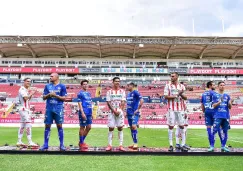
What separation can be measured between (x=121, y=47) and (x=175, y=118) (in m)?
34.7

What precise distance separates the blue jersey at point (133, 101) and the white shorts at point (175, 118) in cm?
116

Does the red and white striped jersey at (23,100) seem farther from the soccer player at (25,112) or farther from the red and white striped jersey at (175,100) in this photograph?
the red and white striped jersey at (175,100)

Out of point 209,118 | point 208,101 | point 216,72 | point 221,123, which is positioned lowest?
point 221,123

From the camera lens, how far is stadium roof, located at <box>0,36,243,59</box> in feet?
129

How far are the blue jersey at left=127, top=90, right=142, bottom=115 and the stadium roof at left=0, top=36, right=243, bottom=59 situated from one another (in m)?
30.7

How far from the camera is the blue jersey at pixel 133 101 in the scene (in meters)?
8.77

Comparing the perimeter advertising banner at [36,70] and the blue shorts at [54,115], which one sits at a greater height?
the perimeter advertising banner at [36,70]

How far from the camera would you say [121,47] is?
42.2 meters

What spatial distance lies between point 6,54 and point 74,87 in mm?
12575

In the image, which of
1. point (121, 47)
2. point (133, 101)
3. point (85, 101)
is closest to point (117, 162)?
point (85, 101)

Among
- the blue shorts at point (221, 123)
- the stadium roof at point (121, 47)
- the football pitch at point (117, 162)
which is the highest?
the stadium roof at point (121, 47)

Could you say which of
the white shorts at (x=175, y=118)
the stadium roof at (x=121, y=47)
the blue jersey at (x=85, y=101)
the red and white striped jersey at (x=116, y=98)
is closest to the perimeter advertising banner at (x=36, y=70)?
the stadium roof at (x=121, y=47)

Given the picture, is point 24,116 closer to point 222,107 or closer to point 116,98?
point 116,98

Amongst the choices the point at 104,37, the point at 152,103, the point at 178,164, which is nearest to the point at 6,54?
the point at 104,37
